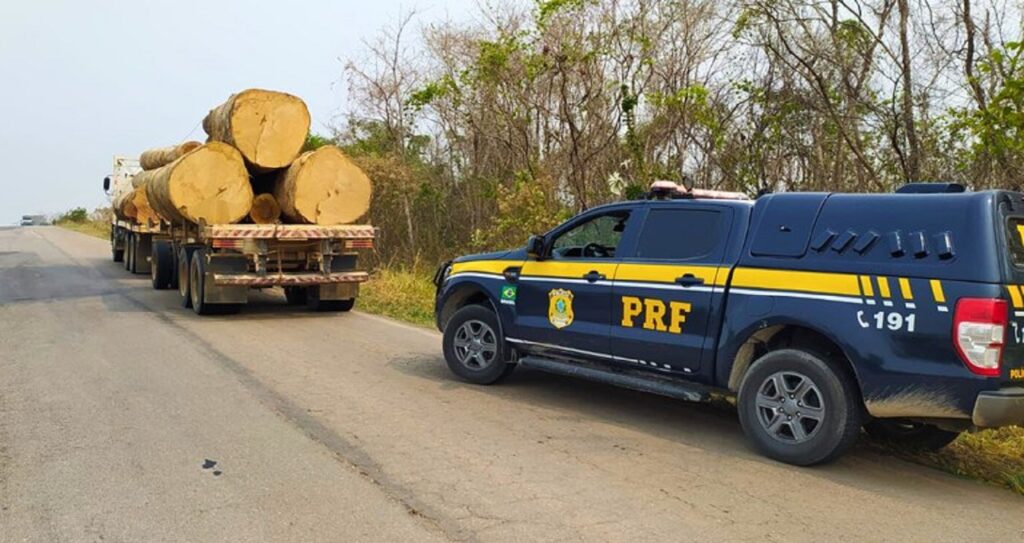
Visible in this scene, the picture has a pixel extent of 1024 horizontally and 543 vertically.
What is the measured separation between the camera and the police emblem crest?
22.6 ft

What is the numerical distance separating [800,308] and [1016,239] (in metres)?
1.26

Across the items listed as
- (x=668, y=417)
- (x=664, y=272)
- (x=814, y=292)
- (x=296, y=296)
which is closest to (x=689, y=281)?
(x=664, y=272)

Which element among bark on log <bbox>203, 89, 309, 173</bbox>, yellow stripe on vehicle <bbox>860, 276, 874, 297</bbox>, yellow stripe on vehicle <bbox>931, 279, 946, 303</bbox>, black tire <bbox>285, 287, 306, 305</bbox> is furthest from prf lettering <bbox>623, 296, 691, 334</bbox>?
black tire <bbox>285, 287, 306, 305</bbox>

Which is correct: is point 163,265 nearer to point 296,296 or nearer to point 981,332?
point 296,296

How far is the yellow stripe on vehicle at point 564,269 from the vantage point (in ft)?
22.0

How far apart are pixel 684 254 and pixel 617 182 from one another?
8.45 meters

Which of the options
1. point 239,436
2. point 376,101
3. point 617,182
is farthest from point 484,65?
point 239,436

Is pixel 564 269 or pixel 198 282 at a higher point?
pixel 564 269

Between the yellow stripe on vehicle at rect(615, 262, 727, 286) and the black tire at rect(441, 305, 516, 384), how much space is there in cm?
145

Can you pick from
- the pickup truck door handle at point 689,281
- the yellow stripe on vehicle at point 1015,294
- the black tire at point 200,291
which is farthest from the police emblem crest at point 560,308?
the black tire at point 200,291

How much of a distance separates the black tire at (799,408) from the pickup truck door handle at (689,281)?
701 mm

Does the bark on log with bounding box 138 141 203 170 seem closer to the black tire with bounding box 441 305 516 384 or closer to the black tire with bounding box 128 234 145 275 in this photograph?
the black tire with bounding box 128 234 145 275

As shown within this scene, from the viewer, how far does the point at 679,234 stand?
6.35 meters

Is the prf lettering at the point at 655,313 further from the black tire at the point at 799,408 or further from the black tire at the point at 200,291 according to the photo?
the black tire at the point at 200,291
